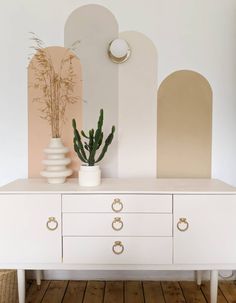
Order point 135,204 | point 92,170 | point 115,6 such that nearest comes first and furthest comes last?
point 135,204
point 92,170
point 115,6

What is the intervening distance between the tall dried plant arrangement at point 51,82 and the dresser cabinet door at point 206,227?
995 millimetres

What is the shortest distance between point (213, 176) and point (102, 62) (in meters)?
1.10

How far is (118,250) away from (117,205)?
0.26 meters

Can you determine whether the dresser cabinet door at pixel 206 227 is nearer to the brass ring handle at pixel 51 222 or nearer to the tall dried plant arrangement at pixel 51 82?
the brass ring handle at pixel 51 222

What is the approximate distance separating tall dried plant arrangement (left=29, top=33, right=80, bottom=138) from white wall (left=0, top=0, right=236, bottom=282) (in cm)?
7

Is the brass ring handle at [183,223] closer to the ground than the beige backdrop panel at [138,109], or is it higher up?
closer to the ground

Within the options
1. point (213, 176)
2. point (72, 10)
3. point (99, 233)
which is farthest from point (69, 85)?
point (213, 176)

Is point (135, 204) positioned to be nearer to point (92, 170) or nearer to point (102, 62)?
point (92, 170)

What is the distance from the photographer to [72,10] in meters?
2.29

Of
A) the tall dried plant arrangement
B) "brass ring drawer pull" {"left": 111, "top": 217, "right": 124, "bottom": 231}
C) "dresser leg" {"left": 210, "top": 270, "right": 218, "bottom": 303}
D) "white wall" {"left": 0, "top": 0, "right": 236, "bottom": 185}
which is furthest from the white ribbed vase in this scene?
"dresser leg" {"left": 210, "top": 270, "right": 218, "bottom": 303}

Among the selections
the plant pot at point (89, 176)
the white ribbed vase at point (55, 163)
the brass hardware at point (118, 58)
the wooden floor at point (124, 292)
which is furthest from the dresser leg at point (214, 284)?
the brass hardware at point (118, 58)

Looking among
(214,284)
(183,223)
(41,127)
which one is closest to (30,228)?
(41,127)

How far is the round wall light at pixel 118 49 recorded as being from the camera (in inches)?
88.4

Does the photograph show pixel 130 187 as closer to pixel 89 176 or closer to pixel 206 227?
pixel 89 176
